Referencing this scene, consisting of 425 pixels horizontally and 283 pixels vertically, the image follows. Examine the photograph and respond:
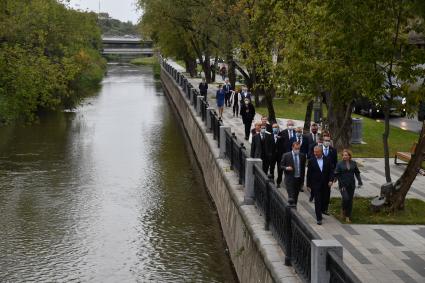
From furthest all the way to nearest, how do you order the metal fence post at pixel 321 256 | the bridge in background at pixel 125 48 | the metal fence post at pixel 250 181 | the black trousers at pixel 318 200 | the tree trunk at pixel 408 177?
1. the bridge in background at pixel 125 48
2. the tree trunk at pixel 408 177
3. the metal fence post at pixel 250 181
4. the black trousers at pixel 318 200
5. the metal fence post at pixel 321 256

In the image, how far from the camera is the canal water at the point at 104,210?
45.8ft

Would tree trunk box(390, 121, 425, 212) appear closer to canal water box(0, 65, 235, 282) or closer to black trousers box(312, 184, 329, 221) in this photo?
black trousers box(312, 184, 329, 221)

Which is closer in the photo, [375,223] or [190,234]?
[375,223]

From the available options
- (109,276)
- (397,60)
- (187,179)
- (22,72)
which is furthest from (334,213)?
(22,72)

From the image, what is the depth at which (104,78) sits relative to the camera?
77062 mm

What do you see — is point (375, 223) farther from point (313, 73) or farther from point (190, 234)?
point (190, 234)

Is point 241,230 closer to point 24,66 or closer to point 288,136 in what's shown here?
point 288,136

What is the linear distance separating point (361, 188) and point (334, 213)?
115 inches

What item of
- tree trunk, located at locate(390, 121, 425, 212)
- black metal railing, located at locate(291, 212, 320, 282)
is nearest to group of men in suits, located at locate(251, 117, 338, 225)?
tree trunk, located at locate(390, 121, 425, 212)

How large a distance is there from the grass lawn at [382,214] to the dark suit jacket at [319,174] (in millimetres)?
921

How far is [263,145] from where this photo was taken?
52.4 ft

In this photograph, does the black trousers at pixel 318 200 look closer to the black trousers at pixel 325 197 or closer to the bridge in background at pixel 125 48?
the black trousers at pixel 325 197

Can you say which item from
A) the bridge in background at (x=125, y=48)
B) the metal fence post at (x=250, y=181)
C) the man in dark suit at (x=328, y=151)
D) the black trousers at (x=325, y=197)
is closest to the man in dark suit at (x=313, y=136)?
the man in dark suit at (x=328, y=151)

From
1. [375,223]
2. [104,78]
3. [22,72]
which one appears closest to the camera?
[375,223]
